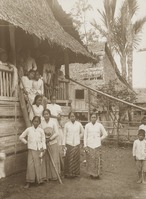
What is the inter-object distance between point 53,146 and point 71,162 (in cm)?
68

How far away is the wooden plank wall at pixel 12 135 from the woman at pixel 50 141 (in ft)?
2.68

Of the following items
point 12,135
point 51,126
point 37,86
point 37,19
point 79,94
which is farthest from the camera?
point 79,94

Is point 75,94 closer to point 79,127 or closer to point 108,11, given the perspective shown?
point 108,11

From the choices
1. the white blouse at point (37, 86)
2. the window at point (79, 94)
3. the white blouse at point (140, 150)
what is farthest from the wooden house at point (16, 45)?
the window at point (79, 94)

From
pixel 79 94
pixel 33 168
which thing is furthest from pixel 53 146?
pixel 79 94

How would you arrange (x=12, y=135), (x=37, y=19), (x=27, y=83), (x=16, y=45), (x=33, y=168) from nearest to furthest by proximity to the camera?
(x=33, y=168) < (x=12, y=135) < (x=27, y=83) < (x=37, y=19) < (x=16, y=45)

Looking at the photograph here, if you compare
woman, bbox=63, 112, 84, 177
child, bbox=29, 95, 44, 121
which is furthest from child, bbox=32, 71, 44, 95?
woman, bbox=63, 112, 84, 177

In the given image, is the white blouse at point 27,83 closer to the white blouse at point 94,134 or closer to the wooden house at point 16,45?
the wooden house at point 16,45

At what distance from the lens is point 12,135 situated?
7590 mm

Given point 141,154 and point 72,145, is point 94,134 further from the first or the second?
point 141,154

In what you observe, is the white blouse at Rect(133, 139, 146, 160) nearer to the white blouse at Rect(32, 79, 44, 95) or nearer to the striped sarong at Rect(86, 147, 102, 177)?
the striped sarong at Rect(86, 147, 102, 177)

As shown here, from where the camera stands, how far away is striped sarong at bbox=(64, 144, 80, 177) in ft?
25.1

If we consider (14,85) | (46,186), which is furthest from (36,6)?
(46,186)

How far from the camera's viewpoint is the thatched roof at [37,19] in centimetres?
707
